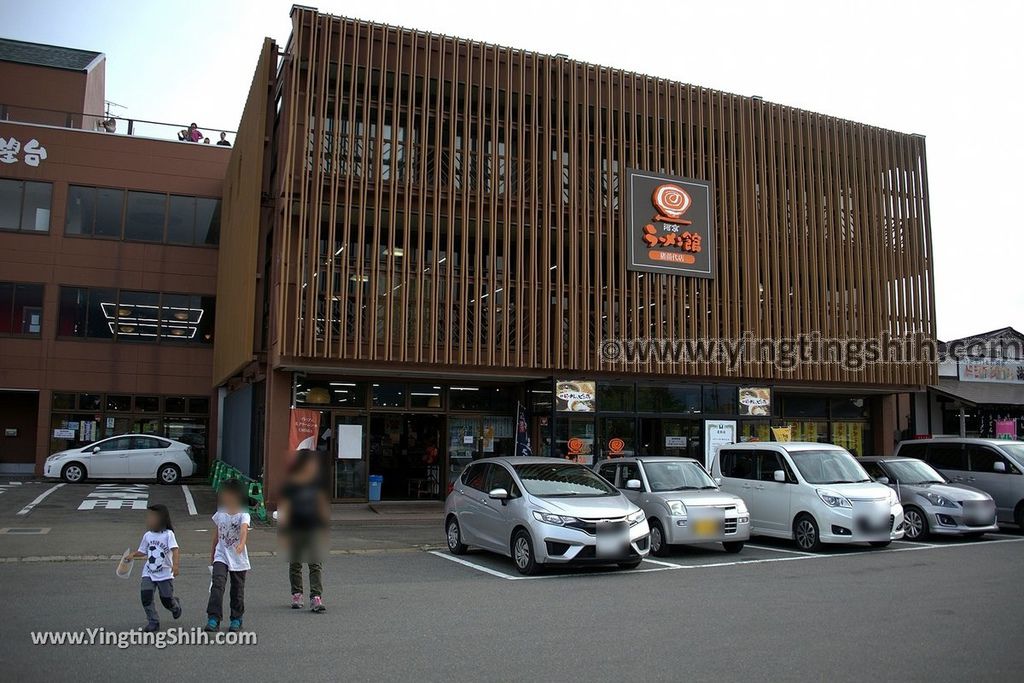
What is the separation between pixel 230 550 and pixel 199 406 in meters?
24.7

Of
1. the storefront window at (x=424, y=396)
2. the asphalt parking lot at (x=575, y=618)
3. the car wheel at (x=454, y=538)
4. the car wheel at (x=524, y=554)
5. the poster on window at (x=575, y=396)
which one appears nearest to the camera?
the asphalt parking lot at (x=575, y=618)

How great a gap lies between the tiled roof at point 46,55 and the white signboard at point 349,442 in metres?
22.7

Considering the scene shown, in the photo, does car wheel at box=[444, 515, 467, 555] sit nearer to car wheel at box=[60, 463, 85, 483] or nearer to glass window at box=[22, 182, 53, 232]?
car wheel at box=[60, 463, 85, 483]

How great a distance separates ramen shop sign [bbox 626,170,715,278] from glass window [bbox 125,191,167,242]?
18.1 metres

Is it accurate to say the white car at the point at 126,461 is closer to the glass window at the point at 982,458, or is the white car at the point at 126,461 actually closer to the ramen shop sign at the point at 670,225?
the ramen shop sign at the point at 670,225

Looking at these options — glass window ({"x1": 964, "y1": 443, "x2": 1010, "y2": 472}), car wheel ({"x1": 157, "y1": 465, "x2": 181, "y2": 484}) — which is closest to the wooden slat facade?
car wheel ({"x1": 157, "y1": 465, "x2": 181, "y2": 484})

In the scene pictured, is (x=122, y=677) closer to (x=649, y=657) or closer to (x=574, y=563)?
(x=649, y=657)

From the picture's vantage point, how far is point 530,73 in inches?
853

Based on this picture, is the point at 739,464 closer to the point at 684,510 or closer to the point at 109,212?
the point at 684,510

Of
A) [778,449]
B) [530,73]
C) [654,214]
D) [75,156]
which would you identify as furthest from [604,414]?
[75,156]

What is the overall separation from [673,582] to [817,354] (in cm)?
1498

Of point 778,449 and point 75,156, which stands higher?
point 75,156

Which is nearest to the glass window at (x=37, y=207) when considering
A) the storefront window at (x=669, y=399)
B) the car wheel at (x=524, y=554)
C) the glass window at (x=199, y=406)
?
the glass window at (x=199, y=406)

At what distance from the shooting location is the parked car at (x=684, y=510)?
526 inches
